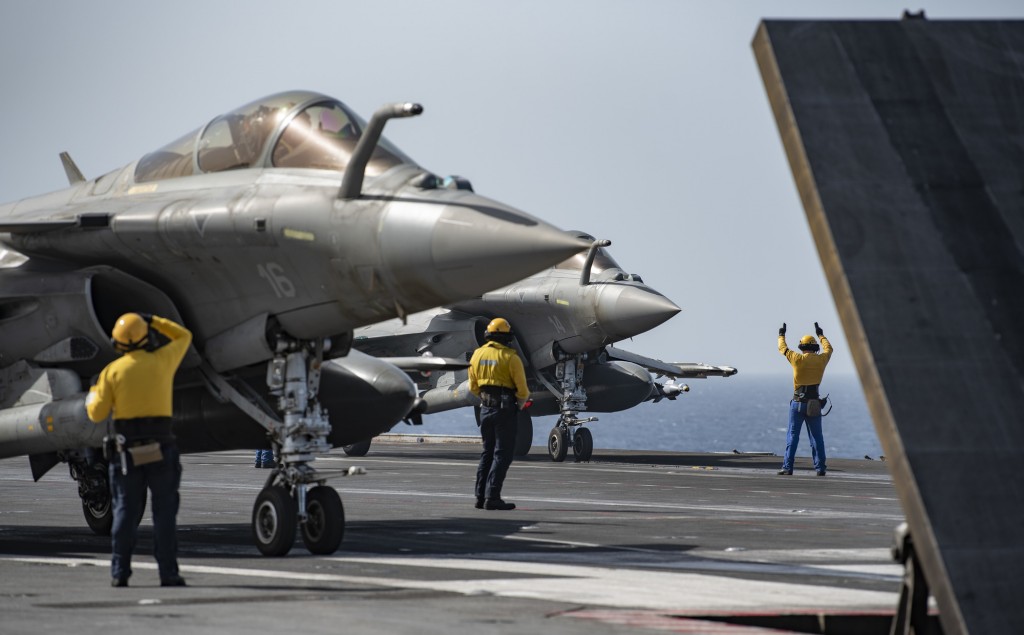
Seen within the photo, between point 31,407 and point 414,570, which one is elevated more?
point 31,407

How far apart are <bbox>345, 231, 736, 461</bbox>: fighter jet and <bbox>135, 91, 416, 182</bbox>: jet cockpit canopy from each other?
→ 14040 mm

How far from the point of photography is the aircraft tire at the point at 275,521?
12.9 metres

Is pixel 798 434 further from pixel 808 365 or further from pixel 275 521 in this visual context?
pixel 275 521

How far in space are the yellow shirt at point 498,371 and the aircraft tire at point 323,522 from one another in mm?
5204

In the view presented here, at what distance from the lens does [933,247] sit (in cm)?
898

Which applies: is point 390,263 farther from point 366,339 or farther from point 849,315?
point 366,339

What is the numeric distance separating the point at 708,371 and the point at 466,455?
19.8ft

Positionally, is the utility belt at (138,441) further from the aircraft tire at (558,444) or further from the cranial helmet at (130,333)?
the aircraft tire at (558,444)

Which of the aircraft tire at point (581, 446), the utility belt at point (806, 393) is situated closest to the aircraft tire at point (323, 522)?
the utility belt at point (806, 393)

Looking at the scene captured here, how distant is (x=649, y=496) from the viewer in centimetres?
2131

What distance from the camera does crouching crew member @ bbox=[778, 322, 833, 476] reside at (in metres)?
26.0

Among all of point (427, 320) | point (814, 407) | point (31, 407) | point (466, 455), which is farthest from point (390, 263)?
point (466, 455)

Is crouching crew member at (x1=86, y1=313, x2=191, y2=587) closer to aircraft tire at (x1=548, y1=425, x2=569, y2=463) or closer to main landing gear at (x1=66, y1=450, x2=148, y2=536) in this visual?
main landing gear at (x1=66, y1=450, x2=148, y2=536)

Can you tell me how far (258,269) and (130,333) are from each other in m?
2.59
